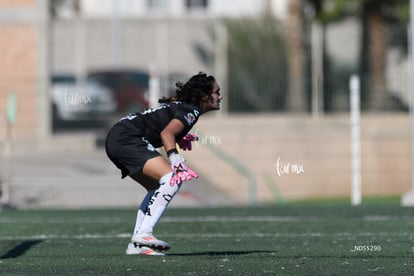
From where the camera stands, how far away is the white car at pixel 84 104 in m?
25.5

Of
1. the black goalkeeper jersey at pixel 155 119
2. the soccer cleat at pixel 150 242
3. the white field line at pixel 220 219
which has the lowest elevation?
the white field line at pixel 220 219

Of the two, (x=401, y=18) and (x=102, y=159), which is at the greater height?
(x=401, y=18)

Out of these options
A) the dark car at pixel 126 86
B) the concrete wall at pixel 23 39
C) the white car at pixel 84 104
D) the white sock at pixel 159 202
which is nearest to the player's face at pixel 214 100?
the white sock at pixel 159 202

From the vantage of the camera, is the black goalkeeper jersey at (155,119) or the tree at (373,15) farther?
the tree at (373,15)

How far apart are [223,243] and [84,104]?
14.8m

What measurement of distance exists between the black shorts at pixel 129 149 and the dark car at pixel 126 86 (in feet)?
47.6

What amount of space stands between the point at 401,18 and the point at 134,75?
7461 millimetres

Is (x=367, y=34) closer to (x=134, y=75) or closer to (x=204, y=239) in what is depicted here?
(x=134, y=75)

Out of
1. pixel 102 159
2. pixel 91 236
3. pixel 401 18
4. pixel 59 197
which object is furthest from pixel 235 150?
pixel 91 236

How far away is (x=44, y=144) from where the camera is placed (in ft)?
82.0

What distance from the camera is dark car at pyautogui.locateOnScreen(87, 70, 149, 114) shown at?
25.6 m

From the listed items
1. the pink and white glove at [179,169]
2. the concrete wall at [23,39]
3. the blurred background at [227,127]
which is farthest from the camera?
the concrete wall at [23,39]

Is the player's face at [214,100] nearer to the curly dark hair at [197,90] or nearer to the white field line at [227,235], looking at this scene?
the curly dark hair at [197,90]

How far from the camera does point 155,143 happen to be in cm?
988
